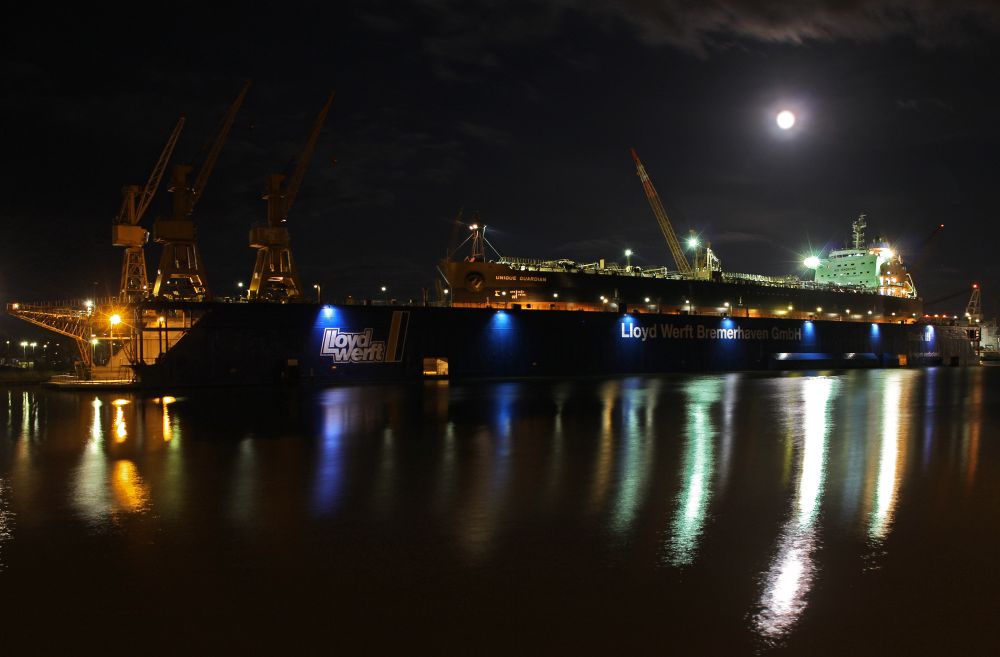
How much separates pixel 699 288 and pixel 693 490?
202ft

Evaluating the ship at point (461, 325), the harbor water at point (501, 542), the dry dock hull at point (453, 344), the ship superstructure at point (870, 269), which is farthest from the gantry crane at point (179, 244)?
→ the ship superstructure at point (870, 269)

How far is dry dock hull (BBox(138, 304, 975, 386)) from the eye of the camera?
37906mm

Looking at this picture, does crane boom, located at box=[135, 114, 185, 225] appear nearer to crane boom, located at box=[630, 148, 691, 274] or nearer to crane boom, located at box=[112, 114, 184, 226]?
crane boom, located at box=[112, 114, 184, 226]

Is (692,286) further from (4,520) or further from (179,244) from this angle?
(4,520)

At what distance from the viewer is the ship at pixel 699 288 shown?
58.9 m

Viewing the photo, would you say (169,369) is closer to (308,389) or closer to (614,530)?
(308,389)

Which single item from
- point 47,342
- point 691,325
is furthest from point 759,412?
point 47,342

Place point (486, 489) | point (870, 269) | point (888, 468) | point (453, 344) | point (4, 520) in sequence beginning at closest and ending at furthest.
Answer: point (4, 520), point (486, 489), point (888, 468), point (453, 344), point (870, 269)

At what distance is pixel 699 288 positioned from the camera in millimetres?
70500

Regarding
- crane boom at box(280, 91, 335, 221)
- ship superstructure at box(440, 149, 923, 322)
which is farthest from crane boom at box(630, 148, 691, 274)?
crane boom at box(280, 91, 335, 221)

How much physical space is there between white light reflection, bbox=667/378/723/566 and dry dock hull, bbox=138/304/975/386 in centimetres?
2250

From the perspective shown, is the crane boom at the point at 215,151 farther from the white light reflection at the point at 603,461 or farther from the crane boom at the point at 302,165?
the white light reflection at the point at 603,461

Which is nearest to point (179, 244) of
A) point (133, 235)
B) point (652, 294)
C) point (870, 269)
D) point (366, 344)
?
point (133, 235)

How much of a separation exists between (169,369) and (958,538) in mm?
36114
